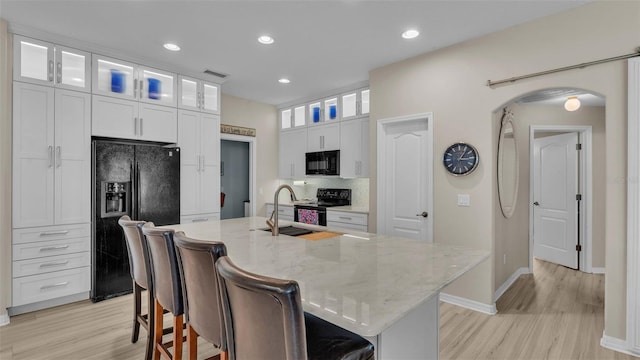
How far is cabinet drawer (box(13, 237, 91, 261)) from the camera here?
2.94 meters

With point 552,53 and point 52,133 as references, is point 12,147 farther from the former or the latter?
point 552,53

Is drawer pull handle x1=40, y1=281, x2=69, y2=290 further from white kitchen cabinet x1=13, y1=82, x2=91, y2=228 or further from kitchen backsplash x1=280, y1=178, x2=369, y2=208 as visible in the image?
kitchen backsplash x1=280, y1=178, x2=369, y2=208

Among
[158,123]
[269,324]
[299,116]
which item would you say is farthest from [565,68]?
[158,123]

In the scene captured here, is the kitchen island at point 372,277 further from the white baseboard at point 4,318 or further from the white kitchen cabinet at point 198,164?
the white baseboard at point 4,318

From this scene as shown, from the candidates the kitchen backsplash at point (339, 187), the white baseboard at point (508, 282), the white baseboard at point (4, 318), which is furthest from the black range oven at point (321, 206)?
the white baseboard at point (4, 318)

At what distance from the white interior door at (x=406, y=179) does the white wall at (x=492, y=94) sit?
12 cm

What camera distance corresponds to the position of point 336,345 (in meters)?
1.23

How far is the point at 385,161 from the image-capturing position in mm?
3918

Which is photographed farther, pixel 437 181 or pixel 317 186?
pixel 317 186

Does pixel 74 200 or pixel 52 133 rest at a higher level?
pixel 52 133

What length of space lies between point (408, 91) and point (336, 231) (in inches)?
82.1

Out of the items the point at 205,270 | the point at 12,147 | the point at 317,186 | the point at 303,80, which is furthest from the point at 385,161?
the point at 12,147

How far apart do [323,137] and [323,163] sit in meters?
0.43

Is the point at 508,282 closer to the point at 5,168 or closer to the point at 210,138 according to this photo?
the point at 210,138
